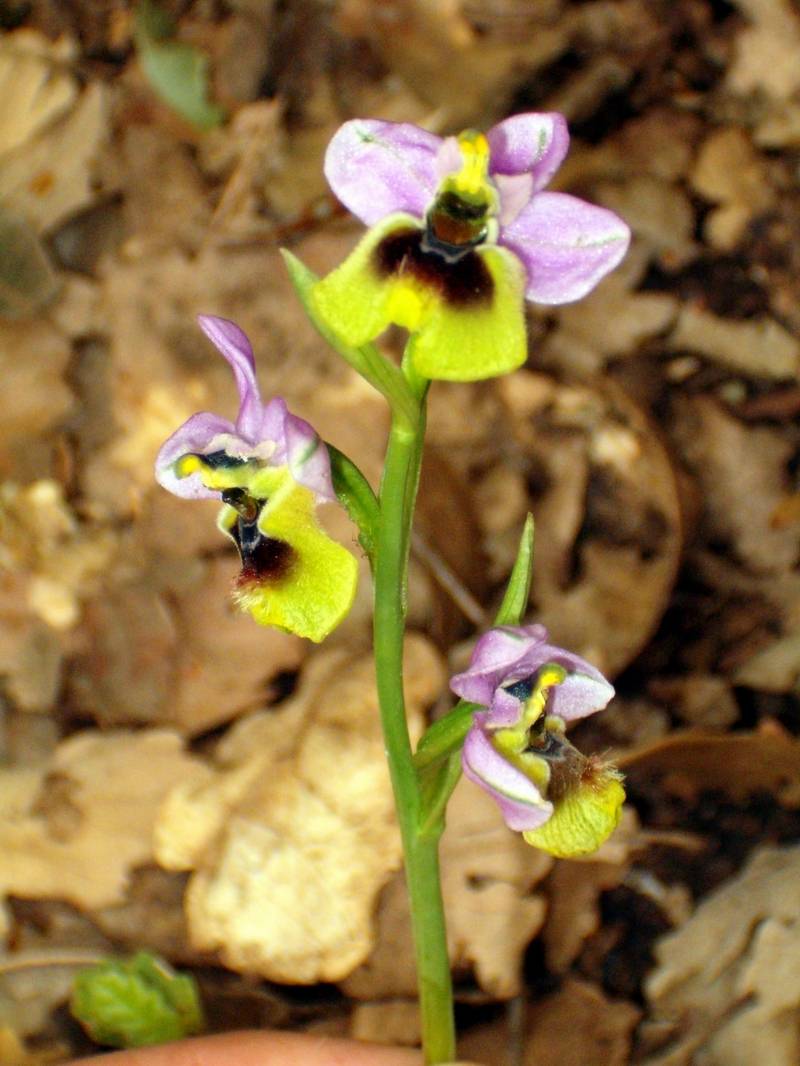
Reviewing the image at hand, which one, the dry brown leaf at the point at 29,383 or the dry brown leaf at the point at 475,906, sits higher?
the dry brown leaf at the point at 29,383

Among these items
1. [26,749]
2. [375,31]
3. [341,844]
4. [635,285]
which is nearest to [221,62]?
[375,31]

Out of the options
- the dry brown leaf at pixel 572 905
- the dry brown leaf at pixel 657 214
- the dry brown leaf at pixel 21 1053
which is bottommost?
the dry brown leaf at pixel 572 905

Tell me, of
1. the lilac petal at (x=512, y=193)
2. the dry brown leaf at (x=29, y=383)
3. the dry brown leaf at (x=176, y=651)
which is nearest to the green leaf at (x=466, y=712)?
the lilac petal at (x=512, y=193)

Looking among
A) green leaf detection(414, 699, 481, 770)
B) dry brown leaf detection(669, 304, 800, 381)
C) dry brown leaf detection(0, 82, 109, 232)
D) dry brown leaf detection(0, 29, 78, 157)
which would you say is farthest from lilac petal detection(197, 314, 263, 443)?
dry brown leaf detection(0, 29, 78, 157)

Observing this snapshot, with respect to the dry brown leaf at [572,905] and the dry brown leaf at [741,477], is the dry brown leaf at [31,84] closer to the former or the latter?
the dry brown leaf at [741,477]

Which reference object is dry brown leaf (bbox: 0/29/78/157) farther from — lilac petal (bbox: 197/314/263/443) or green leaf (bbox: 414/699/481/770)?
green leaf (bbox: 414/699/481/770)

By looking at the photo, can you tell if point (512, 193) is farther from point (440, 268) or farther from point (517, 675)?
point (517, 675)

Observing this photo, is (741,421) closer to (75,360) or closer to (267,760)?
(267,760)
